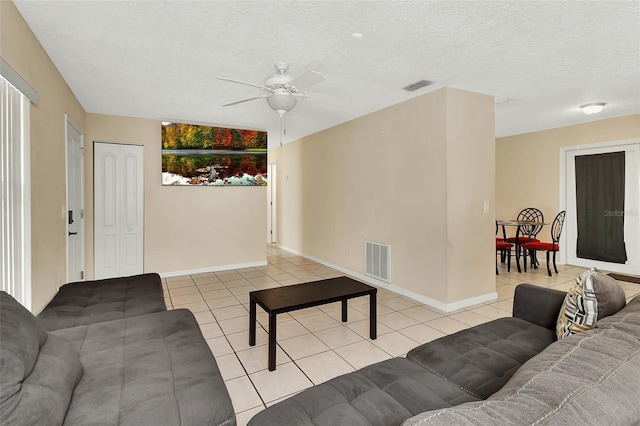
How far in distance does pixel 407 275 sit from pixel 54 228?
12.8 feet

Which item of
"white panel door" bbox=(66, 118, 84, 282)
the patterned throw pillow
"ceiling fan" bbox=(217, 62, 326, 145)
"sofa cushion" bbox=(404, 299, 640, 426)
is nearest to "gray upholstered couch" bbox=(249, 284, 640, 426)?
"sofa cushion" bbox=(404, 299, 640, 426)

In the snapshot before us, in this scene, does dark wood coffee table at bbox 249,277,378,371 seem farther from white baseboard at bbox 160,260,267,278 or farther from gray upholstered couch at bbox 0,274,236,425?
white baseboard at bbox 160,260,267,278

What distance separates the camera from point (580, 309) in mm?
1746

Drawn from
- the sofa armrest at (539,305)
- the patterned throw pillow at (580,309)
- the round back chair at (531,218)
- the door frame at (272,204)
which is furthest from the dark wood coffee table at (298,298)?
the door frame at (272,204)

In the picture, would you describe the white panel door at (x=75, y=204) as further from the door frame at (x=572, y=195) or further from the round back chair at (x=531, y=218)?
the door frame at (x=572, y=195)

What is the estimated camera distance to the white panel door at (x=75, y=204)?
3795 mm

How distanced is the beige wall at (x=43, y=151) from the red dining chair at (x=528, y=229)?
20.8ft

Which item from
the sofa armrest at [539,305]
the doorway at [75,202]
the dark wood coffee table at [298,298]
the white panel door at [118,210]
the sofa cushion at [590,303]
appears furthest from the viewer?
the white panel door at [118,210]

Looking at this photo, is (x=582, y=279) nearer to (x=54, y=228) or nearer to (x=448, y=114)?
(x=448, y=114)

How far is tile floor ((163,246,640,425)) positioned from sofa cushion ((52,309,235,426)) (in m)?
0.63

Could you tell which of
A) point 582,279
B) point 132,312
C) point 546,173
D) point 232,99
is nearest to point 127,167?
point 232,99

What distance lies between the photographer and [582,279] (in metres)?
1.82

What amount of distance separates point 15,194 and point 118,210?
2997 millimetres

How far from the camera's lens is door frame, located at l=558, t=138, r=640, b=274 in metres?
5.18
